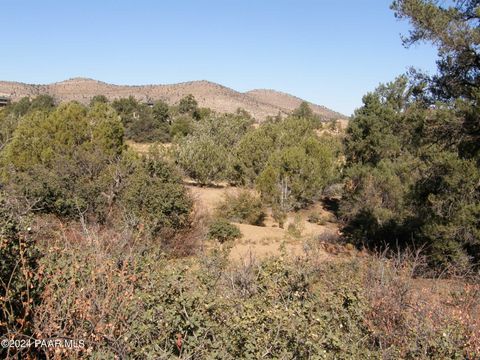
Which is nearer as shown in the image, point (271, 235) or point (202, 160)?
point (271, 235)

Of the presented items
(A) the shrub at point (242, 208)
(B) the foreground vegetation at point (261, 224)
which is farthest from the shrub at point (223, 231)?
(A) the shrub at point (242, 208)

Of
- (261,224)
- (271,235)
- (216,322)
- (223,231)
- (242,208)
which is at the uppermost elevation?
(216,322)

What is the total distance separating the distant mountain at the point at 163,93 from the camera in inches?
3280

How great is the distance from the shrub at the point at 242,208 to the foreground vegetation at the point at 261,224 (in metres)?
0.08

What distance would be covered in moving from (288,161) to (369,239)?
27.4ft

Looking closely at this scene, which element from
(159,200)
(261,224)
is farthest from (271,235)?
(159,200)

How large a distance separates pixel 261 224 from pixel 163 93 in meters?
71.6

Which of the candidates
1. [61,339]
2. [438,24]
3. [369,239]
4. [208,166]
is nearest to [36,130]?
[208,166]

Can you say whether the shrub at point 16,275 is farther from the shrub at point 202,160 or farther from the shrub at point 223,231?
the shrub at point 202,160

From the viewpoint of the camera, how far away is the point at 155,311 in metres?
4.00

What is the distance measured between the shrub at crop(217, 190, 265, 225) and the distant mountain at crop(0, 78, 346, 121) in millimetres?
55844

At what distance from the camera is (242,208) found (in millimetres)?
24078

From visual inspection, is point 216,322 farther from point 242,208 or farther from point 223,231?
point 242,208

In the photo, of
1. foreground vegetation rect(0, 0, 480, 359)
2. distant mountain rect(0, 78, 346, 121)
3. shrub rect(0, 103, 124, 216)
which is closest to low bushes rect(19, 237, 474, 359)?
foreground vegetation rect(0, 0, 480, 359)
